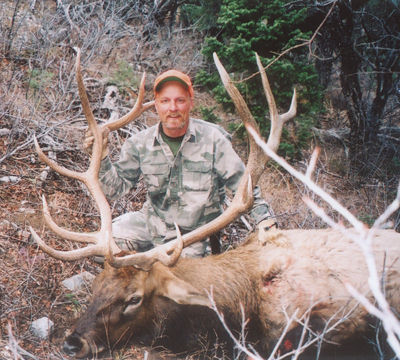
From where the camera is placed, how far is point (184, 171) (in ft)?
12.7

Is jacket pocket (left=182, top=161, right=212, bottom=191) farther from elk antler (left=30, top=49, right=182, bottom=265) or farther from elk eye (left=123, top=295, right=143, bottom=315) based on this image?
elk eye (left=123, top=295, right=143, bottom=315)

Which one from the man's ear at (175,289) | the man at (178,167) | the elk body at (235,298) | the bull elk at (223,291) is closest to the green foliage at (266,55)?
the man at (178,167)

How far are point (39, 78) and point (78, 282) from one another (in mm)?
3612

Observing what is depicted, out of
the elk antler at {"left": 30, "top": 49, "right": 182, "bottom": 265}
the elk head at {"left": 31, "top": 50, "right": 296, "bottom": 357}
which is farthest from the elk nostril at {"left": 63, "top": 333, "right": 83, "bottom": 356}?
the elk antler at {"left": 30, "top": 49, "right": 182, "bottom": 265}

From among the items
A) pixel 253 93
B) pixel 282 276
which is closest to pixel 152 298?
pixel 282 276

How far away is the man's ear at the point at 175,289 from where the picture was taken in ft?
9.23

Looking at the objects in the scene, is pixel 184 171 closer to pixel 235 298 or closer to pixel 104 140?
pixel 104 140

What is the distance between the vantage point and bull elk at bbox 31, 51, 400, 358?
2754 mm

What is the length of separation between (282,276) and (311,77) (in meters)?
3.70

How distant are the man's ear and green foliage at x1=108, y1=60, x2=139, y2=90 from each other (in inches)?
170

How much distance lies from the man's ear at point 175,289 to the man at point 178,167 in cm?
98

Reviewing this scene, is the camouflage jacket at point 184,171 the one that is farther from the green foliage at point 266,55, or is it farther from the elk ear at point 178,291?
the green foliage at point 266,55

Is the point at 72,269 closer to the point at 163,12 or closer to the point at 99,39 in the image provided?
the point at 99,39

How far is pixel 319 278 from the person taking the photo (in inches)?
117
